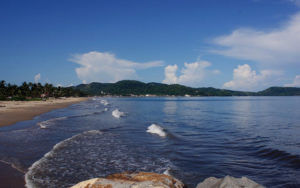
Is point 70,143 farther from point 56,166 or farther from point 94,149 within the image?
point 56,166

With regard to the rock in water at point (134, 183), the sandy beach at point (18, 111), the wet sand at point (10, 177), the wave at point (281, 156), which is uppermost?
the rock in water at point (134, 183)

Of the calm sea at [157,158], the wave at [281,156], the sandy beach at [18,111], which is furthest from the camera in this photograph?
the sandy beach at [18,111]

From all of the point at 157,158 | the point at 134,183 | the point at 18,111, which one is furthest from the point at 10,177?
the point at 18,111

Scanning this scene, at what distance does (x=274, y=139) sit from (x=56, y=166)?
1464cm

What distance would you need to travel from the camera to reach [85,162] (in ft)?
32.7

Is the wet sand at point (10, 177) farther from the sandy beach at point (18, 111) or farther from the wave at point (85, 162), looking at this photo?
the sandy beach at point (18, 111)

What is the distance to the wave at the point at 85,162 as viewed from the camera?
7.79 m

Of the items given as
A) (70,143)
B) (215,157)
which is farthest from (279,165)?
(70,143)

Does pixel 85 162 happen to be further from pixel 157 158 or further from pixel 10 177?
pixel 157 158

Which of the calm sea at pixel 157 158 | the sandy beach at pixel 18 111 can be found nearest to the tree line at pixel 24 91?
the sandy beach at pixel 18 111

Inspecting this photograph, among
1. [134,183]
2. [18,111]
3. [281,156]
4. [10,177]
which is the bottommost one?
[281,156]

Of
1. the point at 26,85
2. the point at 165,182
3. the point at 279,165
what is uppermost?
the point at 26,85

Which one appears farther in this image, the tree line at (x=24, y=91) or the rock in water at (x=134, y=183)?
the tree line at (x=24, y=91)

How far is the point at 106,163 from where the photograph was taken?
990 centimetres
